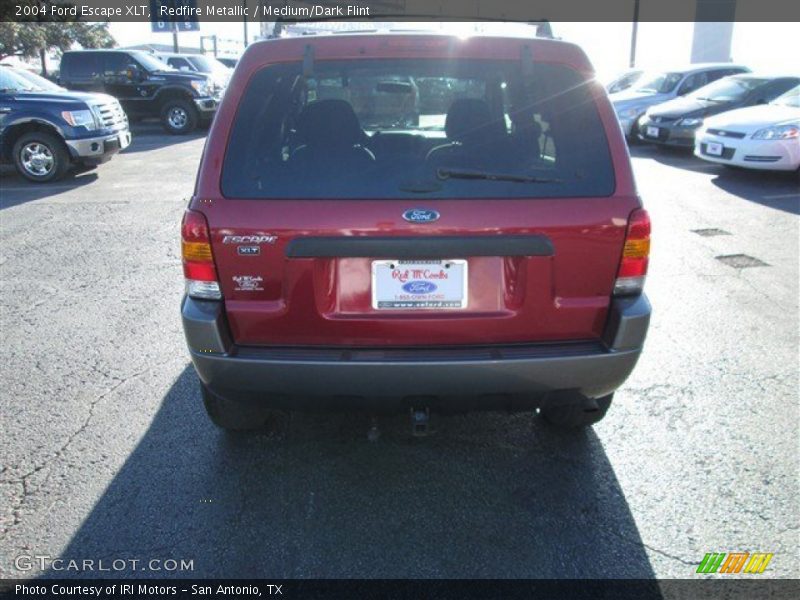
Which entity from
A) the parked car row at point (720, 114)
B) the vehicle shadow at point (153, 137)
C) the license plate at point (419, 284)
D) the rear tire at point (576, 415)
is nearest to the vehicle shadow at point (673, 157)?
the parked car row at point (720, 114)

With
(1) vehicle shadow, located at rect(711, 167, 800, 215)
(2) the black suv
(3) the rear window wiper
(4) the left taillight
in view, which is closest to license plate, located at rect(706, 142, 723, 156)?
(1) vehicle shadow, located at rect(711, 167, 800, 215)

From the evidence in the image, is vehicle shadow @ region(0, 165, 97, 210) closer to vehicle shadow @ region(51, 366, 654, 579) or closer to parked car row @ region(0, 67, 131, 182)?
parked car row @ region(0, 67, 131, 182)

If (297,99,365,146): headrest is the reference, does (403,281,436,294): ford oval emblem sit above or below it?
below

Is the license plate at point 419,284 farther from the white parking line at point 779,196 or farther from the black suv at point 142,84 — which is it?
the black suv at point 142,84

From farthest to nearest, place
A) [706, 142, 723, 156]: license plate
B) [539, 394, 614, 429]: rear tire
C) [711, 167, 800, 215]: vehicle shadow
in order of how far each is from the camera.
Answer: [706, 142, 723, 156]: license plate → [711, 167, 800, 215]: vehicle shadow → [539, 394, 614, 429]: rear tire

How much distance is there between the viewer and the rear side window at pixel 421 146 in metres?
2.47

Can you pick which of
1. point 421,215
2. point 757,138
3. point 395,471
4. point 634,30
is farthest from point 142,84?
point 634,30

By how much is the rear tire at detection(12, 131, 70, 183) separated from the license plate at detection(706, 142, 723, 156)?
10.0 m

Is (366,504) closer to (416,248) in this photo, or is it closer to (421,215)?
(416,248)

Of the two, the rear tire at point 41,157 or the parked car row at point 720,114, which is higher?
the parked car row at point 720,114

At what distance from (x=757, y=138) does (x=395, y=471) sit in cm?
874

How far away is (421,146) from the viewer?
275cm

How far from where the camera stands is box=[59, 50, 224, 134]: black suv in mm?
16500

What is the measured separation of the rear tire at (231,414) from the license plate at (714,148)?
905 centimetres
